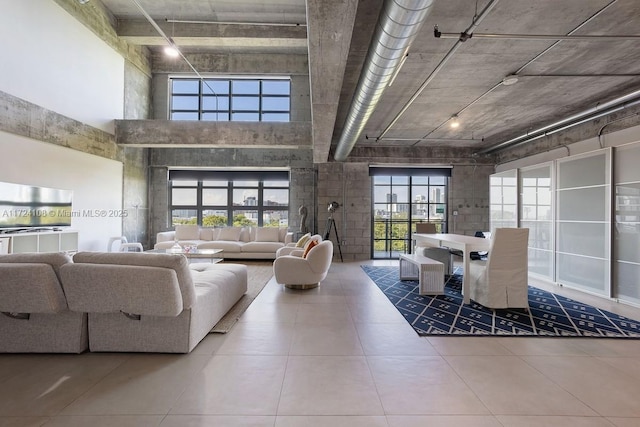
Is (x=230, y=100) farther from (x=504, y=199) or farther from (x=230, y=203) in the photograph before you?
(x=504, y=199)

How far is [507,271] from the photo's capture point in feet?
12.0

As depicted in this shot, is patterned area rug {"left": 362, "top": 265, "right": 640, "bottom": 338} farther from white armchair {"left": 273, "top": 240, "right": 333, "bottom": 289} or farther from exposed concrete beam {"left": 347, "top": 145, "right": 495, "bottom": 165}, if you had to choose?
exposed concrete beam {"left": 347, "top": 145, "right": 495, "bottom": 165}

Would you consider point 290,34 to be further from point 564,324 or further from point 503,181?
point 564,324

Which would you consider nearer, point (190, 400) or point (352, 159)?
point (190, 400)

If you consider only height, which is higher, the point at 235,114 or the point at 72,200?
the point at 235,114

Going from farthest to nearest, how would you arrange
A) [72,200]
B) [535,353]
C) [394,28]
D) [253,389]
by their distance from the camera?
[72,200] → [535,353] → [394,28] → [253,389]

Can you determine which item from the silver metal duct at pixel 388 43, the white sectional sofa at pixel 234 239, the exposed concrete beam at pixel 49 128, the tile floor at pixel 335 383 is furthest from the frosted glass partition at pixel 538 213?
the exposed concrete beam at pixel 49 128

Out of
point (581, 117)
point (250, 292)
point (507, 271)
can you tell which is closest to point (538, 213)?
point (581, 117)

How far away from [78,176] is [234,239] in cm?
342

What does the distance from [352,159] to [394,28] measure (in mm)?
5579

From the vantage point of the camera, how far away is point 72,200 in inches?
223

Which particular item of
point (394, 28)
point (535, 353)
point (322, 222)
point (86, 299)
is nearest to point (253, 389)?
point (86, 299)

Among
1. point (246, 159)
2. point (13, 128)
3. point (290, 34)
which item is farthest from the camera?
point (246, 159)

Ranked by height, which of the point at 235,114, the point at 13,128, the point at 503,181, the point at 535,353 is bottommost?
the point at 535,353
